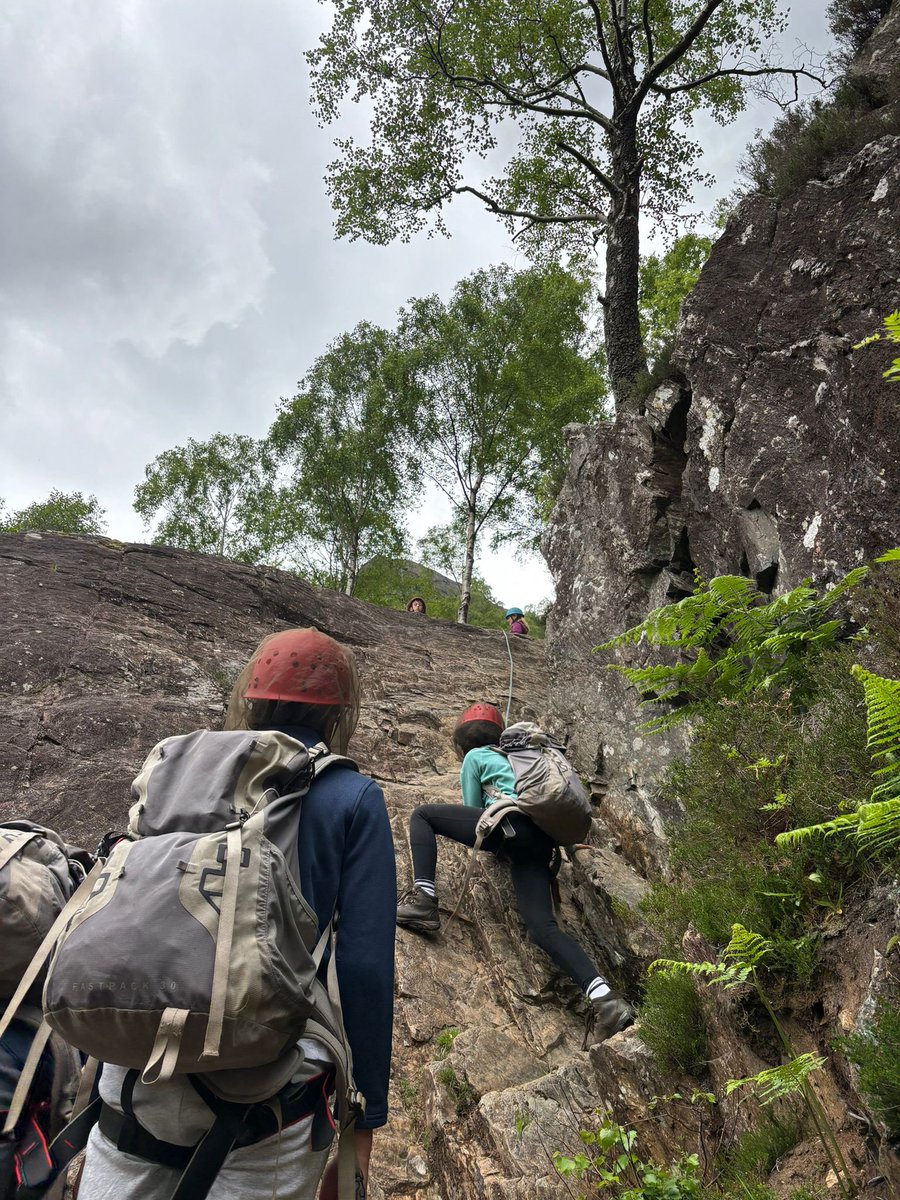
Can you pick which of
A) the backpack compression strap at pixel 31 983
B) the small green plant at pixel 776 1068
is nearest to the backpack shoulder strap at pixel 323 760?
the backpack compression strap at pixel 31 983

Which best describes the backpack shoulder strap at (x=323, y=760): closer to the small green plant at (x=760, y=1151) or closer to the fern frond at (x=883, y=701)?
the fern frond at (x=883, y=701)

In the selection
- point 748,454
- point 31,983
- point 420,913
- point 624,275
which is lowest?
point 420,913

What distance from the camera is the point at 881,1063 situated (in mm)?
2291

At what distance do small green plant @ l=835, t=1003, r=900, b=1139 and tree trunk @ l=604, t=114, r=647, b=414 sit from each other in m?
7.51

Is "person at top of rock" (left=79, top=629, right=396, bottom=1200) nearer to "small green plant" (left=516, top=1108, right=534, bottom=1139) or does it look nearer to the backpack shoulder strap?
the backpack shoulder strap

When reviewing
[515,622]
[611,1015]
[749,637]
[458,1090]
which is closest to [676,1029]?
[611,1015]

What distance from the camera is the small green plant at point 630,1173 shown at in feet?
9.23

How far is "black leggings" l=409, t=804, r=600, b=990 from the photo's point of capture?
482cm

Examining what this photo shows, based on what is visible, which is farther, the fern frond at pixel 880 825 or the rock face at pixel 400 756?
the rock face at pixel 400 756

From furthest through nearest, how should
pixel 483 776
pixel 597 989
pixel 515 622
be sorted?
1. pixel 515 622
2. pixel 483 776
3. pixel 597 989

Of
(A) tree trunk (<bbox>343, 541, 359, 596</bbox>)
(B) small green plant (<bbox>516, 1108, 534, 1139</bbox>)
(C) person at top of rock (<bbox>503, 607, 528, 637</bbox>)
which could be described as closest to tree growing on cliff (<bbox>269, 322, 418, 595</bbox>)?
(A) tree trunk (<bbox>343, 541, 359, 596</bbox>)

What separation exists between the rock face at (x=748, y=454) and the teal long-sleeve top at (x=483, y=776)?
1.75 m

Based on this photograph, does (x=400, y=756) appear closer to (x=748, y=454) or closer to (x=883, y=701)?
(x=748, y=454)

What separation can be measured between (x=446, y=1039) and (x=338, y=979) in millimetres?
3115
